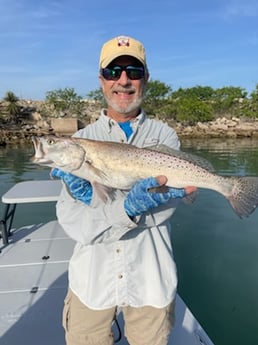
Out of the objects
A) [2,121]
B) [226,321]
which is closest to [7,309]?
[226,321]

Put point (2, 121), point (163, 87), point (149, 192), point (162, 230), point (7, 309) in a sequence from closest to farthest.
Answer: point (149, 192)
point (162, 230)
point (7, 309)
point (2, 121)
point (163, 87)

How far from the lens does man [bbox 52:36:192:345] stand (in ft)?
8.38

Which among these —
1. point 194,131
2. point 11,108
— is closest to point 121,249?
point 194,131

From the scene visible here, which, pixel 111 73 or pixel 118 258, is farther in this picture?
pixel 111 73

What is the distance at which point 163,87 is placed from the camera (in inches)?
3629

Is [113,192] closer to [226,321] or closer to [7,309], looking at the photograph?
[7,309]

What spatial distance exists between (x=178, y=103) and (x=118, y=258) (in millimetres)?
84075

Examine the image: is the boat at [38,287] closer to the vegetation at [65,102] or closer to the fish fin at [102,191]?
the fish fin at [102,191]

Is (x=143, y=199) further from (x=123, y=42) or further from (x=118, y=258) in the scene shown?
(x=123, y=42)

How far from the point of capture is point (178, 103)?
84.0 m

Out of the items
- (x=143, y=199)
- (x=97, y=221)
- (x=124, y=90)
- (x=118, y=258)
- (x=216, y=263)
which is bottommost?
(x=216, y=263)

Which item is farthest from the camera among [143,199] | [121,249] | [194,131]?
[194,131]

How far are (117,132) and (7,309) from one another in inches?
109

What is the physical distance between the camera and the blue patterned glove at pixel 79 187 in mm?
2662
